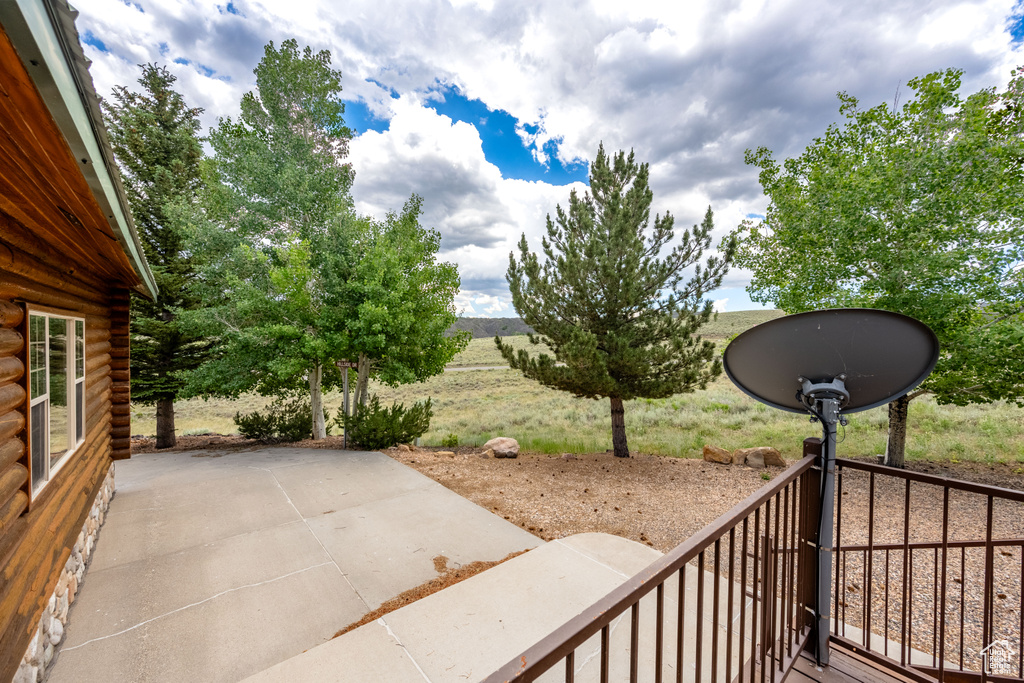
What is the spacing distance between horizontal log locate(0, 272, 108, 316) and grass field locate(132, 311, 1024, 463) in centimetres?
793

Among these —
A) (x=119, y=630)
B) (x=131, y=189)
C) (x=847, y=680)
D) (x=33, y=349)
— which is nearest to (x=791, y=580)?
(x=847, y=680)

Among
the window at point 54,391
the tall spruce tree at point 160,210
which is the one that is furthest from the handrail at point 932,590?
the tall spruce tree at point 160,210

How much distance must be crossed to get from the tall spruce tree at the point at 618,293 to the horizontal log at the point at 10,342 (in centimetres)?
593

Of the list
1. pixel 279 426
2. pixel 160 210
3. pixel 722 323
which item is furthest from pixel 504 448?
pixel 722 323

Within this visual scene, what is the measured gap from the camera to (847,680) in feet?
6.40

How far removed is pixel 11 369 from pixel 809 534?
4.37 meters

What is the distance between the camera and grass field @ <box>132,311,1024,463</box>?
9.05 metres

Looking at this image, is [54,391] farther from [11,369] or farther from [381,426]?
[381,426]

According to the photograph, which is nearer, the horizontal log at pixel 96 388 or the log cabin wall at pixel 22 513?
the log cabin wall at pixel 22 513

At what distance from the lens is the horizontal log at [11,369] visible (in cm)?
200

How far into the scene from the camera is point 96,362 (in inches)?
173

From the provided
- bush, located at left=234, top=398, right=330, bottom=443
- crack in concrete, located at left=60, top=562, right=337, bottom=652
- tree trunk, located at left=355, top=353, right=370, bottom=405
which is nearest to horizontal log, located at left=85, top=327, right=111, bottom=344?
crack in concrete, located at left=60, top=562, right=337, bottom=652

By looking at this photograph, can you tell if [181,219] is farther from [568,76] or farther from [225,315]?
[568,76]

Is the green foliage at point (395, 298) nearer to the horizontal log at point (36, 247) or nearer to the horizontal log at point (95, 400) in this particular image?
the horizontal log at point (95, 400)
